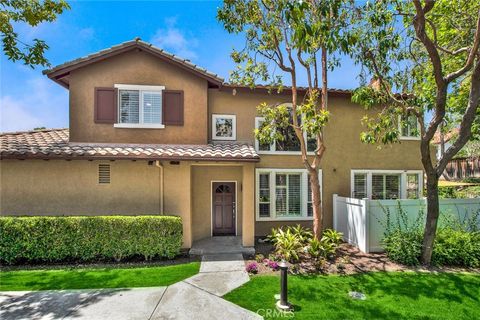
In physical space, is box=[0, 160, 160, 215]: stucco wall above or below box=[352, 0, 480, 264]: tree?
below

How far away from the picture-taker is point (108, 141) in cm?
1091

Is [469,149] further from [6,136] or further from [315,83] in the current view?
[6,136]

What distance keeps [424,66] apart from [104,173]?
45.3 ft

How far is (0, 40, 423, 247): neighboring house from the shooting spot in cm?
960

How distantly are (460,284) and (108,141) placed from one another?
43.3ft

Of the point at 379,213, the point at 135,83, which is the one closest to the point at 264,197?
the point at 379,213

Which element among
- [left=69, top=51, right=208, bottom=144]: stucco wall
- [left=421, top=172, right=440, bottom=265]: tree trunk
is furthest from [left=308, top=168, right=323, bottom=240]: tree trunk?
[left=69, top=51, right=208, bottom=144]: stucco wall

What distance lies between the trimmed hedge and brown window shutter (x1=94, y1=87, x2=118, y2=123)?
14.3ft

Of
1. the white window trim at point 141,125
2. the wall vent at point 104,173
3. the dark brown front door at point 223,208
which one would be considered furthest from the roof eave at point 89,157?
the dark brown front door at point 223,208

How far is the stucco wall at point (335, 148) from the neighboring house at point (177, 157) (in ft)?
0.17

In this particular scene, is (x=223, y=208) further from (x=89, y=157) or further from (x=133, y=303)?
(x=133, y=303)

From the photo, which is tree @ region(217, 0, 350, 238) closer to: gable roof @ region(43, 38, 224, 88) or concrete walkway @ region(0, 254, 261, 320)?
gable roof @ region(43, 38, 224, 88)

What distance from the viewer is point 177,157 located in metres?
9.33

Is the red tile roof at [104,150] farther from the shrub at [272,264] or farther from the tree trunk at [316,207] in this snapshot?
the shrub at [272,264]
